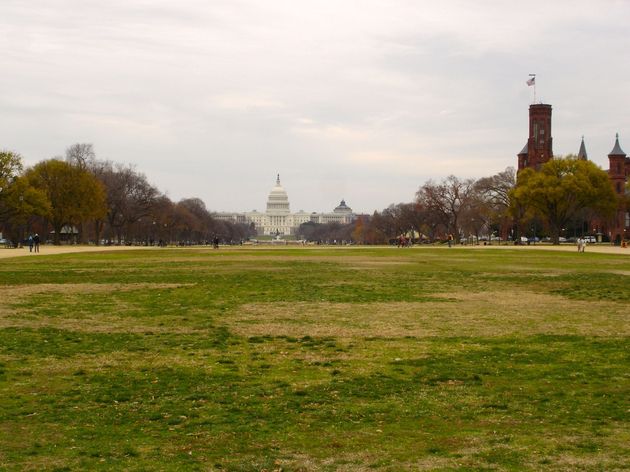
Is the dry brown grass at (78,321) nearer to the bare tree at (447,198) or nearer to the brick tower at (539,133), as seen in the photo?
the bare tree at (447,198)

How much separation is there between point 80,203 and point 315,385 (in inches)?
3572

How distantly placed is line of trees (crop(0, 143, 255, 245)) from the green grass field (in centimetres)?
6792

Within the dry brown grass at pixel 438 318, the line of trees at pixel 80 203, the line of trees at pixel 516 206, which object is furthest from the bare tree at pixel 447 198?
the dry brown grass at pixel 438 318

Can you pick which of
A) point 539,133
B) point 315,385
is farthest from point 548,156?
point 315,385

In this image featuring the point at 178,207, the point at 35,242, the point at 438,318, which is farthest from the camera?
the point at 178,207

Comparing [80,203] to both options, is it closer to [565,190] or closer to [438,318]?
[565,190]

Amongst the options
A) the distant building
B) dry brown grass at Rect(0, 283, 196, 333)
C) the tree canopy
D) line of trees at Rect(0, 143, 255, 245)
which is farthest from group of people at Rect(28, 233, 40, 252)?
the distant building

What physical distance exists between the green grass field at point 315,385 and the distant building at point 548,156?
120 meters

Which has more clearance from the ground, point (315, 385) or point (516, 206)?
point (516, 206)

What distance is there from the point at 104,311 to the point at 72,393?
9827 millimetres

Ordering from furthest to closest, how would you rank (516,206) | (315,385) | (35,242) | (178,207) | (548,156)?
(548,156), (178,207), (516,206), (35,242), (315,385)

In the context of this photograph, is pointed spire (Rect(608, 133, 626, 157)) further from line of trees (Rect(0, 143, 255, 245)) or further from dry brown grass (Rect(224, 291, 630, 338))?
dry brown grass (Rect(224, 291, 630, 338))

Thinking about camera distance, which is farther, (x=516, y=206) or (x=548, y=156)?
(x=548, y=156)

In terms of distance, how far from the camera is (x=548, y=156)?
152 m
